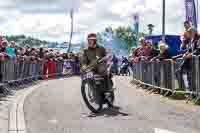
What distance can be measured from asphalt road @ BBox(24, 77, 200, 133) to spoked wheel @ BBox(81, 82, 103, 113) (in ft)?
0.68

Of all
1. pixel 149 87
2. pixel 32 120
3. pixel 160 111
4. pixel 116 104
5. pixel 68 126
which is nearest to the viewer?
pixel 68 126

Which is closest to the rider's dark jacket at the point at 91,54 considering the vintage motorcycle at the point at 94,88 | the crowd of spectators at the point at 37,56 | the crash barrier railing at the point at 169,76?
the vintage motorcycle at the point at 94,88

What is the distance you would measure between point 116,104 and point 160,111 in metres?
1.99

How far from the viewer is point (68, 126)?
9.84m

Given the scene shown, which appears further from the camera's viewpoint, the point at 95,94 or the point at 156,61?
the point at 156,61

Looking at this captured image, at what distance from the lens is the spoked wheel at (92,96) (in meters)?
12.1

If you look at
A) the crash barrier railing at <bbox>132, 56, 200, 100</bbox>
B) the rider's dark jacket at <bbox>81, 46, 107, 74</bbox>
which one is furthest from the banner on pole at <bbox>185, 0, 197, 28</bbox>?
the rider's dark jacket at <bbox>81, 46, 107, 74</bbox>

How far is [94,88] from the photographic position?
12234mm

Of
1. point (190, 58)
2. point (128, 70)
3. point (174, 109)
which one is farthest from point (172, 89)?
point (128, 70)

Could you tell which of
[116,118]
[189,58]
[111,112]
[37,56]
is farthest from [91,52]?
[37,56]

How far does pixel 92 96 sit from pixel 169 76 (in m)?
4.83

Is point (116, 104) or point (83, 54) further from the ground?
point (83, 54)

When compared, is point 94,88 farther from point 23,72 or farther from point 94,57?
point 23,72

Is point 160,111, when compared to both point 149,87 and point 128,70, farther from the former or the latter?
point 128,70
